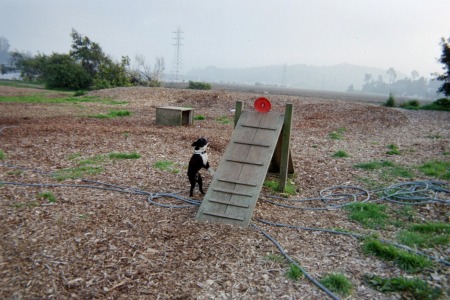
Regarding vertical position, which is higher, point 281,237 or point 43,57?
point 43,57

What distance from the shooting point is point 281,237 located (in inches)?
160

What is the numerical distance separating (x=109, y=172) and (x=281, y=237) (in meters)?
3.39

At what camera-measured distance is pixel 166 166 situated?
21.7 ft

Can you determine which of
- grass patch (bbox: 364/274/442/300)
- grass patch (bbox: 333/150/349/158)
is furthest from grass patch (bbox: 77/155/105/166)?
grass patch (bbox: 364/274/442/300)

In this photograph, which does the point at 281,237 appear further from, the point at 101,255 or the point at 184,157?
the point at 184,157

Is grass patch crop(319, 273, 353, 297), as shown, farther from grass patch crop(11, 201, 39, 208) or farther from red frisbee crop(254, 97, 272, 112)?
grass patch crop(11, 201, 39, 208)

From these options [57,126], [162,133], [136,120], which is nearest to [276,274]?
[162,133]

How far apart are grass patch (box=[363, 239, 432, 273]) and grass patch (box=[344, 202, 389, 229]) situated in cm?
69

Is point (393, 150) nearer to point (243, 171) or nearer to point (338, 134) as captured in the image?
point (338, 134)

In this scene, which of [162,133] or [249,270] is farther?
[162,133]

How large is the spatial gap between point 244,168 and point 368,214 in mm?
1766

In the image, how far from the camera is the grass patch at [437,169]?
6.23 meters

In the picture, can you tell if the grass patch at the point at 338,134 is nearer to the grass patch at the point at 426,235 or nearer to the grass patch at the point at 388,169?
the grass patch at the point at 388,169

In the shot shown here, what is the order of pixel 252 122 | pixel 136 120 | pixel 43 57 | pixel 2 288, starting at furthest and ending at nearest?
pixel 43 57 → pixel 136 120 → pixel 252 122 → pixel 2 288
